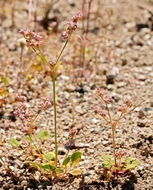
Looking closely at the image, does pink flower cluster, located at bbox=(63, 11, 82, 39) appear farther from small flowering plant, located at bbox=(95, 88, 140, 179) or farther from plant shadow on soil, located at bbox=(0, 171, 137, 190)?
plant shadow on soil, located at bbox=(0, 171, 137, 190)

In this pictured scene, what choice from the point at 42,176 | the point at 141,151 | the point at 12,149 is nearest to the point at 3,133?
the point at 12,149

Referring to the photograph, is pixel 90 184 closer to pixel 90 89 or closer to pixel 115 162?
pixel 115 162

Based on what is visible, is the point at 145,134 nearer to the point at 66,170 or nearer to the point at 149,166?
the point at 149,166

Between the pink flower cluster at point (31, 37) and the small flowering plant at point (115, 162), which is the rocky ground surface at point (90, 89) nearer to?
the small flowering plant at point (115, 162)

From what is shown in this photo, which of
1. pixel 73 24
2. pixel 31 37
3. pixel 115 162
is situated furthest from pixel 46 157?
pixel 73 24

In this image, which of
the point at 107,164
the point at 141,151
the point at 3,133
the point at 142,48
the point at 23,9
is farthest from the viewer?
the point at 23,9

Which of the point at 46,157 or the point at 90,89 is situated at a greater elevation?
the point at 90,89

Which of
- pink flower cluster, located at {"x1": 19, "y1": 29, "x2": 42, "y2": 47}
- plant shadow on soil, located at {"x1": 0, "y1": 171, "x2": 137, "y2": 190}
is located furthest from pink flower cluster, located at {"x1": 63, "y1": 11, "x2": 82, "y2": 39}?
plant shadow on soil, located at {"x1": 0, "y1": 171, "x2": 137, "y2": 190}

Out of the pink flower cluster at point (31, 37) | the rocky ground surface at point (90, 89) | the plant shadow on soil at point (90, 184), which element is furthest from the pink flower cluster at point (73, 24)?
the plant shadow on soil at point (90, 184)
